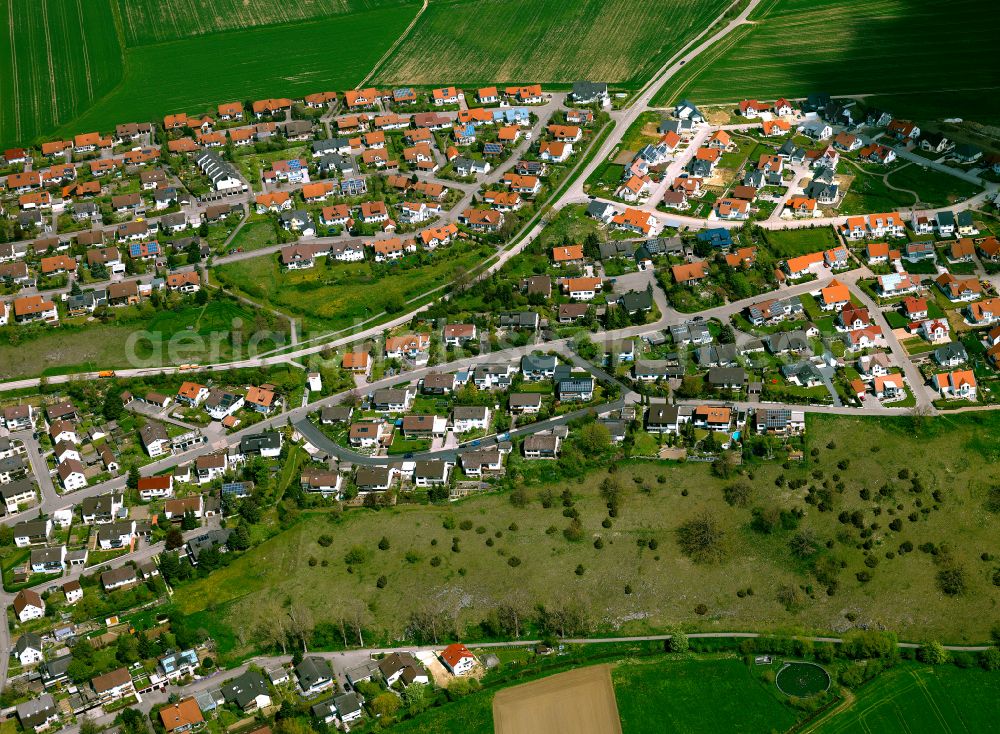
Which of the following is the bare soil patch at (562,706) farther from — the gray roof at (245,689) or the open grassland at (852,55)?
the open grassland at (852,55)

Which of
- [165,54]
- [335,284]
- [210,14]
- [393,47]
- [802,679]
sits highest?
[210,14]

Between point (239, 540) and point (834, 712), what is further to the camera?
point (239, 540)

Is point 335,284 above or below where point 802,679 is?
above

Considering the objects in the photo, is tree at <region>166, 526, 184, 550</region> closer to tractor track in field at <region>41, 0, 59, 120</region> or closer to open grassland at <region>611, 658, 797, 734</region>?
open grassland at <region>611, 658, 797, 734</region>

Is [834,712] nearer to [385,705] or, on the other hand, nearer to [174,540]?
[385,705]

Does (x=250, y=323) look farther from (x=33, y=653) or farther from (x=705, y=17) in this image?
(x=705, y=17)

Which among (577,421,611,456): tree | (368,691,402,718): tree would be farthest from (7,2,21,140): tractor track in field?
(368,691,402,718): tree

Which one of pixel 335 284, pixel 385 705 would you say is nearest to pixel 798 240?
pixel 335 284

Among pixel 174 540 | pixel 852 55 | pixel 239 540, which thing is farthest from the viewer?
pixel 852 55

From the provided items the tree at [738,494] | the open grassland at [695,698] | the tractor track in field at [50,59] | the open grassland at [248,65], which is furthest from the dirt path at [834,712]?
the tractor track in field at [50,59]
